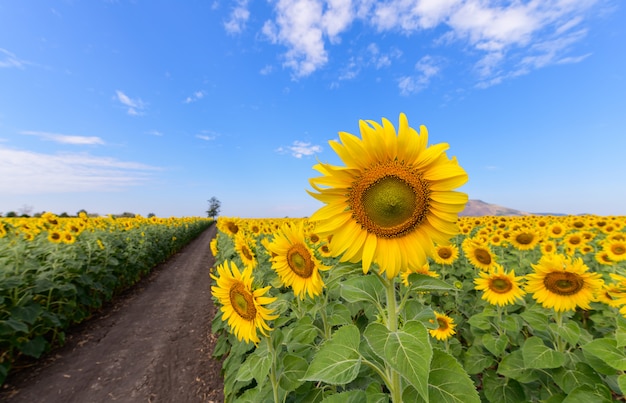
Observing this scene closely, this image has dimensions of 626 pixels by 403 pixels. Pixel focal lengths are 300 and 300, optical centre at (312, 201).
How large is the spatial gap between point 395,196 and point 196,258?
64.9ft

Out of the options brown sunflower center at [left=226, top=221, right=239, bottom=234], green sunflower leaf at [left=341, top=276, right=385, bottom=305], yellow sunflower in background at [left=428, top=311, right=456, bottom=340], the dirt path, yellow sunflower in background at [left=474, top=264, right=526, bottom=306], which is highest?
brown sunflower center at [left=226, top=221, right=239, bottom=234]

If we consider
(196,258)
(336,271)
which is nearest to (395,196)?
(336,271)

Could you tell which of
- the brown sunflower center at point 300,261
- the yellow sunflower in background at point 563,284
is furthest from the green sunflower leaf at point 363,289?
the yellow sunflower in background at point 563,284

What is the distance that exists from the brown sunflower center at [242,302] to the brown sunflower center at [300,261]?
0.49m

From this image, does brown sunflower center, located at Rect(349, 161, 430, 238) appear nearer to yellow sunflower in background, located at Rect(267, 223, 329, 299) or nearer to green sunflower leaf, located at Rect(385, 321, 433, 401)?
green sunflower leaf, located at Rect(385, 321, 433, 401)

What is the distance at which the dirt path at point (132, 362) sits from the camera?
16.8 ft

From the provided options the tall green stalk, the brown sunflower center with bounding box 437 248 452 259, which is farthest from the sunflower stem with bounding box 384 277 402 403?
the brown sunflower center with bounding box 437 248 452 259

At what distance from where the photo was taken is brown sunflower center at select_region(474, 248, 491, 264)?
5160 mm

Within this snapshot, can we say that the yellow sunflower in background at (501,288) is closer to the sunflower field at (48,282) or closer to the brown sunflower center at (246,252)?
the brown sunflower center at (246,252)

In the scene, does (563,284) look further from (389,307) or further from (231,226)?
(231,226)

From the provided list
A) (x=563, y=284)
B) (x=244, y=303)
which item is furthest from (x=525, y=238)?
(x=244, y=303)

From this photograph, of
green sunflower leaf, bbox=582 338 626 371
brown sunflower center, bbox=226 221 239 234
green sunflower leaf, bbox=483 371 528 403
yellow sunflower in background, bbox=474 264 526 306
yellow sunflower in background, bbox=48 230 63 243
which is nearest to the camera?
green sunflower leaf, bbox=582 338 626 371

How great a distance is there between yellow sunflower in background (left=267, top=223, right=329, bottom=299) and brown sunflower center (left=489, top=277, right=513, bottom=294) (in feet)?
8.60

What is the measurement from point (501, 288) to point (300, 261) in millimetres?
2875
